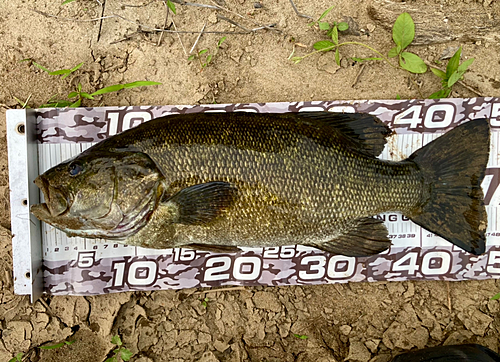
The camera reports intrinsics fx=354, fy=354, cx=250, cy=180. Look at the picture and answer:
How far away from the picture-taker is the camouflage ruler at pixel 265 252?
2.58 metres

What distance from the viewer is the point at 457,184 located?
225 cm

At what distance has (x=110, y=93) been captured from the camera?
2.64 m

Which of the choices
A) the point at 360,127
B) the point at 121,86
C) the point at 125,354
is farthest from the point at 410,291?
the point at 121,86

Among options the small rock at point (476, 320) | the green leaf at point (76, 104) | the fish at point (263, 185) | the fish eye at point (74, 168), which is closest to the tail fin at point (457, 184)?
the fish at point (263, 185)

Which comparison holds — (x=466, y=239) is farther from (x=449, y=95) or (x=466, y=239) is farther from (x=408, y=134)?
(x=449, y=95)

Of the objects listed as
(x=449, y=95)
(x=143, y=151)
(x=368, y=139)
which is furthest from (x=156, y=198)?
(x=449, y=95)

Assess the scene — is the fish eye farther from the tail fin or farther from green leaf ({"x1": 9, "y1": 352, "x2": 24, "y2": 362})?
the tail fin

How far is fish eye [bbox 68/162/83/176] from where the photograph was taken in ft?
6.40

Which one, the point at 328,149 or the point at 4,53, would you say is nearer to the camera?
the point at 328,149

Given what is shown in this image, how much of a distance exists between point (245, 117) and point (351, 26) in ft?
4.13

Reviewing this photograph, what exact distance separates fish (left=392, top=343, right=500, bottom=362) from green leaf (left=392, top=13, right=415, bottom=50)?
7.32ft

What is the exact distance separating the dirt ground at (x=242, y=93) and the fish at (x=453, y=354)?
0.08 m

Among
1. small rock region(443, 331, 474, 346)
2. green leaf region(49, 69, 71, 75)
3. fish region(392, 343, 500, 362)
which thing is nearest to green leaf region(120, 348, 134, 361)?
fish region(392, 343, 500, 362)

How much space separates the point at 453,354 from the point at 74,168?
283 centimetres
